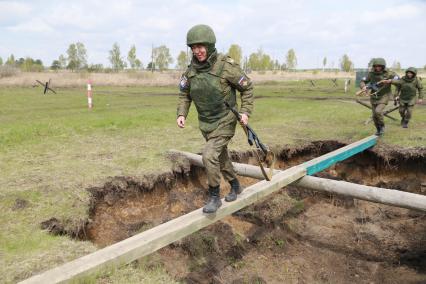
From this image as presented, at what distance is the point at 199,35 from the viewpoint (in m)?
4.21

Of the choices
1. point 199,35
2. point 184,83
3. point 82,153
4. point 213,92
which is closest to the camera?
point 199,35

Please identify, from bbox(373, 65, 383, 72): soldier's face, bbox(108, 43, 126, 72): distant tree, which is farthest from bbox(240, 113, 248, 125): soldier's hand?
bbox(108, 43, 126, 72): distant tree

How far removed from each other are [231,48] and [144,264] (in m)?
61.3

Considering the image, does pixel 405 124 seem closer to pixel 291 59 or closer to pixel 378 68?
pixel 378 68

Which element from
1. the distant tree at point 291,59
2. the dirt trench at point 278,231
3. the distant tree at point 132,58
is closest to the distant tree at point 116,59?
the distant tree at point 132,58

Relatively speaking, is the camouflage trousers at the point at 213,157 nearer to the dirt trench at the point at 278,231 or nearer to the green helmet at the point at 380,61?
the dirt trench at the point at 278,231

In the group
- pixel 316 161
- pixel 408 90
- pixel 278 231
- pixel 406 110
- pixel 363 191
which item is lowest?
pixel 278 231

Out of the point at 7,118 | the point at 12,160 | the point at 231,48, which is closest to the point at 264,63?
the point at 231,48

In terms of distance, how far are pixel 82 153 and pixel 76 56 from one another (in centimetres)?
5560

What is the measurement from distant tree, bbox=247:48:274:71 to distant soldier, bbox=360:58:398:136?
61.3 meters

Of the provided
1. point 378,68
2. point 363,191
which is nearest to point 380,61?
point 378,68

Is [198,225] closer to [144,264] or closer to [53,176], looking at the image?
[144,264]

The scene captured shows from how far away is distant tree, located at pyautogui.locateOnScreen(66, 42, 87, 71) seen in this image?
2306 inches

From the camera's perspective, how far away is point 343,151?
25.1 feet
